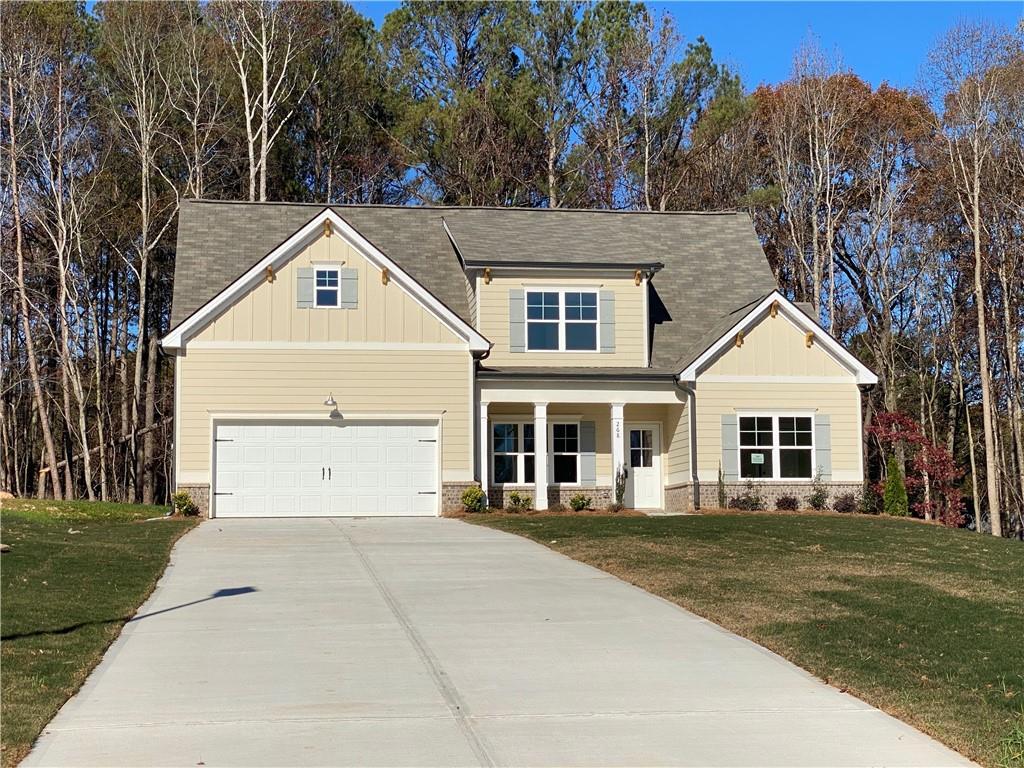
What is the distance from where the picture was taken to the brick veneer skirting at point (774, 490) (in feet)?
89.4

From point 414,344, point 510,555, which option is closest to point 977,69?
point 414,344

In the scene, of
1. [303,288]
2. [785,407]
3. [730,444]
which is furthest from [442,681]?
[785,407]

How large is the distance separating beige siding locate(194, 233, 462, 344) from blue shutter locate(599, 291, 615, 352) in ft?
12.2

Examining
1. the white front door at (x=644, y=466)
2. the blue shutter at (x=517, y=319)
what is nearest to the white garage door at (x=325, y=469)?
the blue shutter at (x=517, y=319)

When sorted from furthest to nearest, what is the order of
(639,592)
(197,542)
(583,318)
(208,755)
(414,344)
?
1. (583,318)
2. (414,344)
3. (197,542)
4. (639,592)
5. (208,755)

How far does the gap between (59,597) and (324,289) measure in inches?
551

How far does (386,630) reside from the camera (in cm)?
1155

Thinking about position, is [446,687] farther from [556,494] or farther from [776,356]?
[776,356]

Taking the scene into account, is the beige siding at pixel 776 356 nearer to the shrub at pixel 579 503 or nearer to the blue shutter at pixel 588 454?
the blue shutter at pixel 588 454

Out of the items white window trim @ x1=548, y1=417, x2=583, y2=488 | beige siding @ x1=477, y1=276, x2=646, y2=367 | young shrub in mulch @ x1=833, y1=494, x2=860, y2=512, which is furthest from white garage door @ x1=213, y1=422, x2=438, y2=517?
young shrub in mulch @ x1=833, y1=494, x2=860, y2=512

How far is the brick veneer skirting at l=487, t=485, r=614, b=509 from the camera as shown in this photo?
2762cm

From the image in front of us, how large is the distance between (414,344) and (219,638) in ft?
Result: 51.0

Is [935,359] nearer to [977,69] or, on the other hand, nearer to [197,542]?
[977,69]

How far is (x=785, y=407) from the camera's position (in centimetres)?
2798
